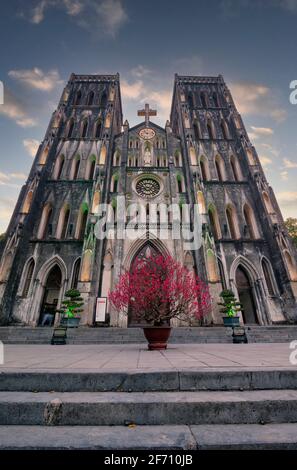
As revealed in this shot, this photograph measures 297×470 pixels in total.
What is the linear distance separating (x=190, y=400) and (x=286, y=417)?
990 mm

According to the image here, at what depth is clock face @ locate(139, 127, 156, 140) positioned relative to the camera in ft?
74.6

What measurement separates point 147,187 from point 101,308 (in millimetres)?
11401

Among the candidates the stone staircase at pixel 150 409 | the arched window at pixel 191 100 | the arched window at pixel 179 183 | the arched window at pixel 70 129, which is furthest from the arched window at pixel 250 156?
the stone staircase at pixel 150 409

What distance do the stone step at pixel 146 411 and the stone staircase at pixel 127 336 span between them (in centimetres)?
834

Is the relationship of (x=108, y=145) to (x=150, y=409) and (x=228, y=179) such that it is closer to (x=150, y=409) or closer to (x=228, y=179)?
(x=228, y=179)

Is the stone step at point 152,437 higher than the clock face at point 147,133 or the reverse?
the reverse

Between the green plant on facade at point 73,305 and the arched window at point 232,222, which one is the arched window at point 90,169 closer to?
the green plant on facade at point 73,305

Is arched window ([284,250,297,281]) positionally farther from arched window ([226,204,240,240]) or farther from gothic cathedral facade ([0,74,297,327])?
arched window ([226,204,240,240])

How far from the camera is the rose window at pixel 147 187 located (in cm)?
1942

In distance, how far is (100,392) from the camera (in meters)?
2.62

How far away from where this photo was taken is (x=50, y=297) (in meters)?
17.2

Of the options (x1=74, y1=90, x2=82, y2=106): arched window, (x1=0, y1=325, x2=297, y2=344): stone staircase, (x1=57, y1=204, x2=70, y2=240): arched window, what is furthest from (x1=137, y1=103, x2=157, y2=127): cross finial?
(x1=0, y1=325, x2=297, y2=344): stone staircase

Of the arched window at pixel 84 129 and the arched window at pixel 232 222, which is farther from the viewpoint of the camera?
the arched window at pixel 84 129
